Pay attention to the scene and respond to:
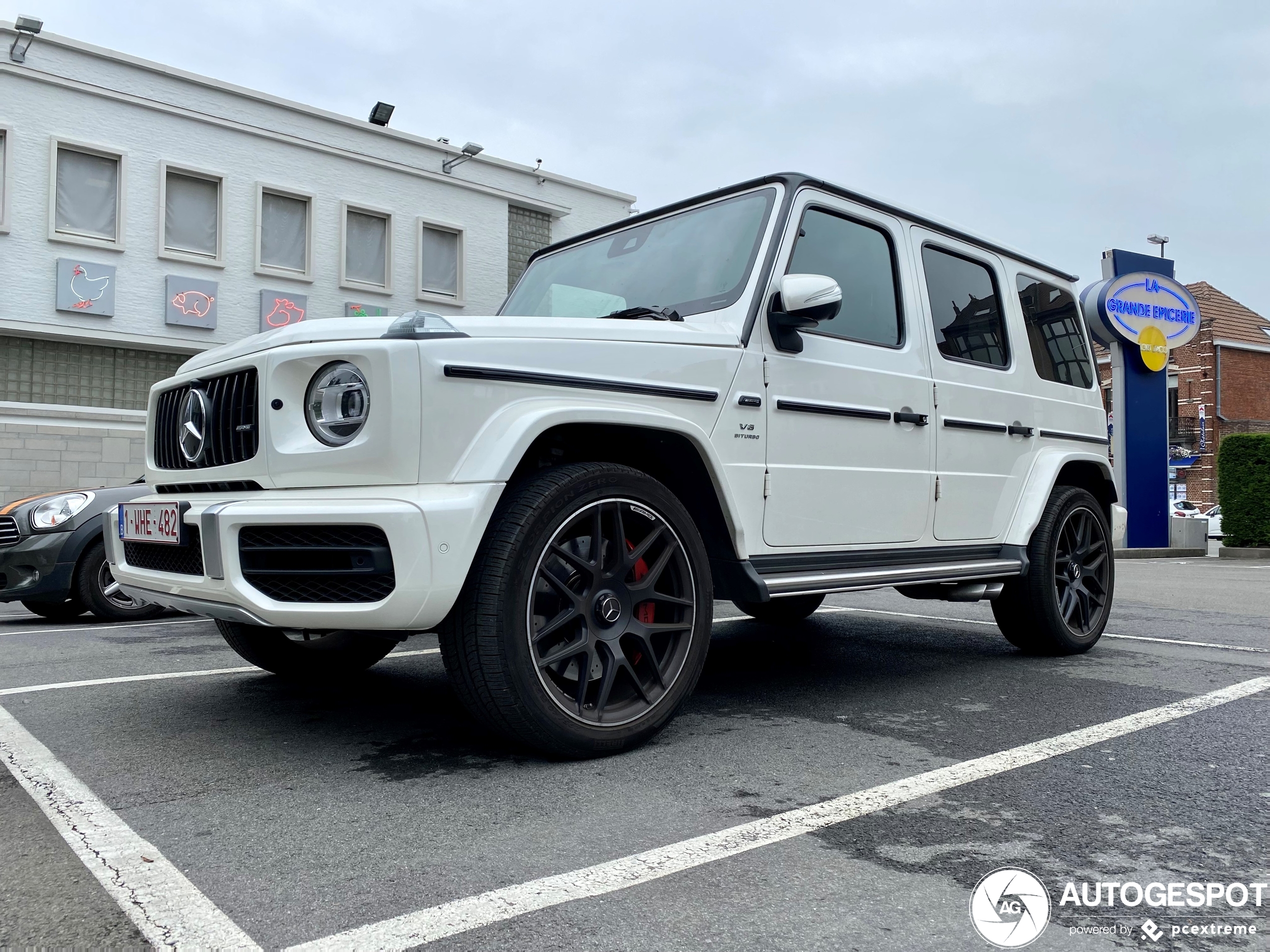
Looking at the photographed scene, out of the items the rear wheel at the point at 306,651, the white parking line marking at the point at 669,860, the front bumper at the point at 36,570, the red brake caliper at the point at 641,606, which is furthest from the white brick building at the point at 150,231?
the white parking line marking at the point at 669,860

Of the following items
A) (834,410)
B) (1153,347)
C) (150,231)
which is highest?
(150,231)

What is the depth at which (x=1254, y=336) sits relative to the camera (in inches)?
1657

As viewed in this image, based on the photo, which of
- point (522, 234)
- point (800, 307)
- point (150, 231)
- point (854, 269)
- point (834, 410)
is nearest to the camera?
point (800, 307)

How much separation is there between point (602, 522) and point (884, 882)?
1.34m

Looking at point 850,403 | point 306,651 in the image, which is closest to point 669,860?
point 850,403

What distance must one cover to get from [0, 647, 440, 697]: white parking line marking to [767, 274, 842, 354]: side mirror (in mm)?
2591

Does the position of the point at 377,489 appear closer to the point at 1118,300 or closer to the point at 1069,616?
the point at 1069,616

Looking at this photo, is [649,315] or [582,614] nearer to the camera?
[582,614]

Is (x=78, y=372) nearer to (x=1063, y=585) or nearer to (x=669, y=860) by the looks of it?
(x=1063, y=585)

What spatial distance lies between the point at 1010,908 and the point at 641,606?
4.86ft

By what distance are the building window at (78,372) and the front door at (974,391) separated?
1318 cm

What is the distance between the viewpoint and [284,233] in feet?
58.9

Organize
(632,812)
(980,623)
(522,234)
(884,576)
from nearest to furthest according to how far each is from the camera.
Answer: (632,812) → (884,576) → (980,623) → (522,234)

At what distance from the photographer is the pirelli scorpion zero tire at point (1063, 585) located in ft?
15.9
